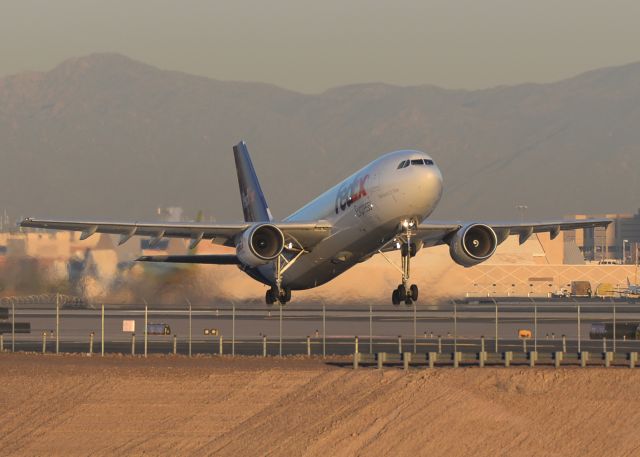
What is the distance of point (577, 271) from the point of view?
17388cm

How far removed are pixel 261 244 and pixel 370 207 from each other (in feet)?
A: 23.5

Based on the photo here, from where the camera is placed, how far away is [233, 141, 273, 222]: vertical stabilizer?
82.0 meters

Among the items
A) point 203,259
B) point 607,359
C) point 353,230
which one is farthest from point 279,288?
point 607,359

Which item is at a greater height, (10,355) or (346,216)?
(346,216)

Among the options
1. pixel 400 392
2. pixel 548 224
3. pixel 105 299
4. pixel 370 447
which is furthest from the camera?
pixel 105 299

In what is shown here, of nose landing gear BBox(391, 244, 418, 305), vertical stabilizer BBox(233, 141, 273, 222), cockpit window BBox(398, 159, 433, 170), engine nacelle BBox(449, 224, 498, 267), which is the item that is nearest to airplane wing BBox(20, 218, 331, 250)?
nose landing gear BBox(391, 244, 418, 305)

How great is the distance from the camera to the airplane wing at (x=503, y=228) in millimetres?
66625

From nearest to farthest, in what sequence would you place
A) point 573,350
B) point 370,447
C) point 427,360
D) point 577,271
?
point 370,447
point 427,360
point 573,350
point 577,271

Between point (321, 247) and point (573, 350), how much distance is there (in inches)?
535

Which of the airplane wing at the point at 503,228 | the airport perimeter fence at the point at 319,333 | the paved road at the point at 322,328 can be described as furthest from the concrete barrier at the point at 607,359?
the airplane wing at the point at 503,228

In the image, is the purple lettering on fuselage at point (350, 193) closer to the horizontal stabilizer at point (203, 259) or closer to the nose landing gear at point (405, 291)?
the nose landing gear at point (405, 291)

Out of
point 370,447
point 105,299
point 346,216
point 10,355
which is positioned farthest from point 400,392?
point 105,299

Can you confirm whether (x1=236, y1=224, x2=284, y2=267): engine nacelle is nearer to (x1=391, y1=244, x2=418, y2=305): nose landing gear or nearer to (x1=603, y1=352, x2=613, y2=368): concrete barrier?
(x1=391, y1=244, x2=418, y2=305): nose landing gear

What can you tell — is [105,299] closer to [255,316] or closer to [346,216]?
[255,316]
